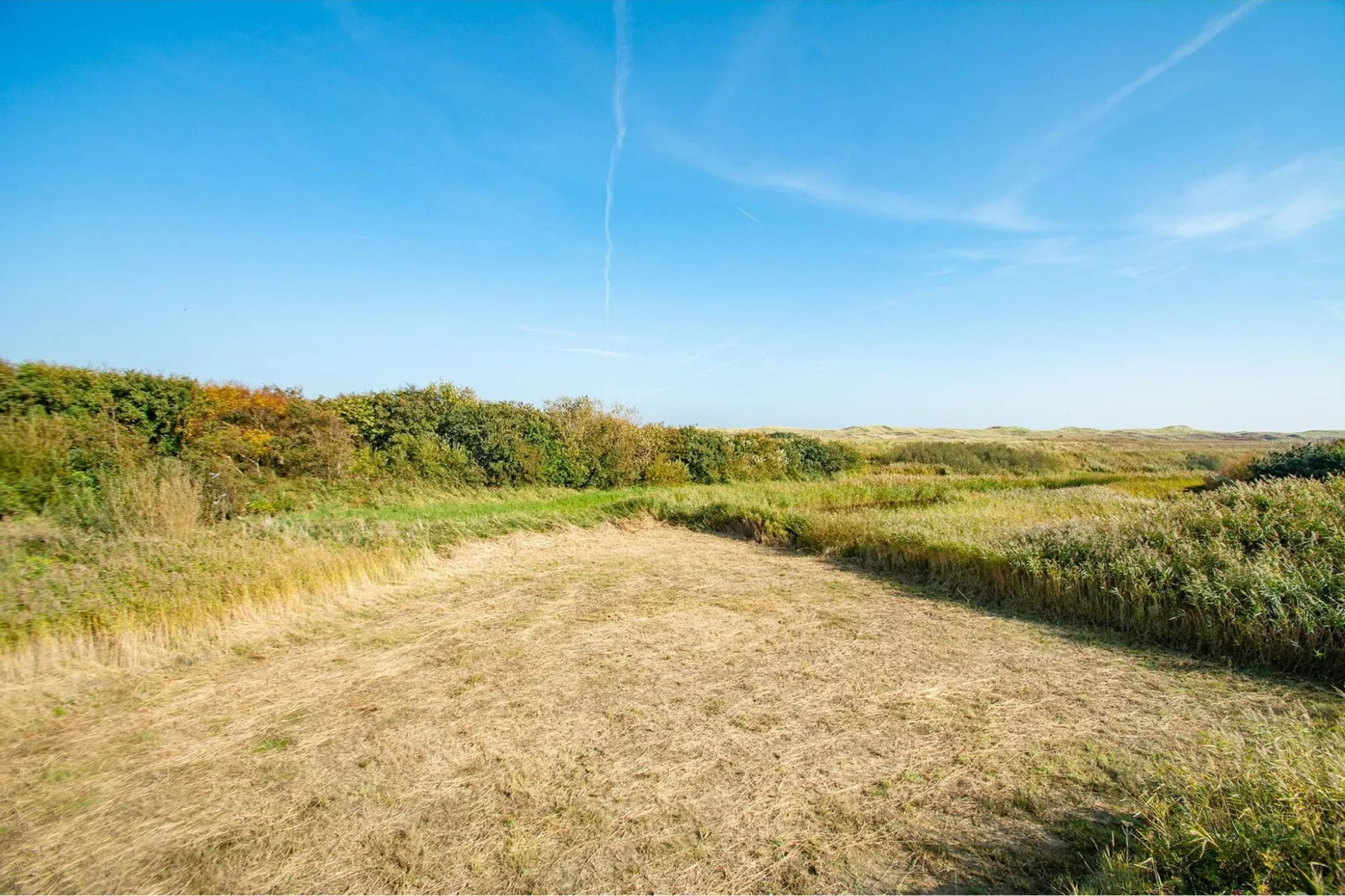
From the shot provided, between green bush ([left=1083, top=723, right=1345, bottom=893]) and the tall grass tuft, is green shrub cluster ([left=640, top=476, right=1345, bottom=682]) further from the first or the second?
the tall grass tuft

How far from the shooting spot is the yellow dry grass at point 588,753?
8.17 feet

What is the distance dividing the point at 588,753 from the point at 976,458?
30015mm

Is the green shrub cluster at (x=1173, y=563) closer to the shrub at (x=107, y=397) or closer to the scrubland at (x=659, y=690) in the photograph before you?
the scrubland at (x=659, y=690)

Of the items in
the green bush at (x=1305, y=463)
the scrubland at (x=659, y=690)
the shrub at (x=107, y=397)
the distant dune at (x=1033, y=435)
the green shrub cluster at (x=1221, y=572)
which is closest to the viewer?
the scrubland at (x=659, y=690)

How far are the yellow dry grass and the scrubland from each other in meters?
0.02

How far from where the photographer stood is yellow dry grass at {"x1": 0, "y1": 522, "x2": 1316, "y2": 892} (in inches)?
98.0

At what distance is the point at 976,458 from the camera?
28.6 meters

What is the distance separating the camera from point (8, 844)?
2.62 meters

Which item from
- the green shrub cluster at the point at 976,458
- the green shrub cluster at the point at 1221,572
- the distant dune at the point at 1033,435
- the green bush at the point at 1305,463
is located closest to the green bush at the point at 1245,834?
the green shrub cluster at the point at 1221,572

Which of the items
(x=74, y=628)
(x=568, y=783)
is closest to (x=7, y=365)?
(x=74, y=628)

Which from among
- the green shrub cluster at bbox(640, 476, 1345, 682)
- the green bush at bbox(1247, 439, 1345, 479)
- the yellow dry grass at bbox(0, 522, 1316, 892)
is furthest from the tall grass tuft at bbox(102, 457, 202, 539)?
the green bush at bbox(1247, 439, 1345, 479)

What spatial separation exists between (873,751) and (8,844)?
4407mm

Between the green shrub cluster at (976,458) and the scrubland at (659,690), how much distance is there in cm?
1947

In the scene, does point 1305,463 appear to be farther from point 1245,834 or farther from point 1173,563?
point 1245,834
